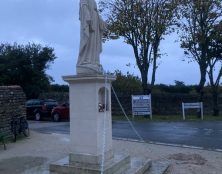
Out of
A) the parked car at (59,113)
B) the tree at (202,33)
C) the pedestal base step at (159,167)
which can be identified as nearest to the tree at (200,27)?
the tree at (202,33)

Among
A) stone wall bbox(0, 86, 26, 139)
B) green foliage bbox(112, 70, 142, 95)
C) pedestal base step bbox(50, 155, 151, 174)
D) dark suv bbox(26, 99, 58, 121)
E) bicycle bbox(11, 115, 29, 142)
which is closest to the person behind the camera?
pedestal base step bbox(50, 155, 151, 174)

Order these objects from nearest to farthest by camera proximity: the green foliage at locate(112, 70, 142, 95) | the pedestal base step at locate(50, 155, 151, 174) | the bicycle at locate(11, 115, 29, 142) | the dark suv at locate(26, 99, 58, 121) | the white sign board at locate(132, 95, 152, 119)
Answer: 1. the pedestal base step at locate(50, 155, 151, 174)
2. the bicycle at locate(11, 115, 29, 142)
3. the white sign board at locate(132, 95, 152, 119)
4. the dark suv at locate(26, 99, 58, 121)
5. the green foliage at locate(112, 70, 142, 95)

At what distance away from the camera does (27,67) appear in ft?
135

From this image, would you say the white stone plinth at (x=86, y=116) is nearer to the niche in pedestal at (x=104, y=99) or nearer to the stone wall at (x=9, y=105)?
the niche in pedestal at (x=104, y=99)

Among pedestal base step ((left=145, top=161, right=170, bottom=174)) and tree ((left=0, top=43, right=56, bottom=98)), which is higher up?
tree ((left=0, top=43, right=56, bottom=98))

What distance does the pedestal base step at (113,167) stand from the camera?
357 inches

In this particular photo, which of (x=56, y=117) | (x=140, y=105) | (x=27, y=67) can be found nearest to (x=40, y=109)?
(x=56, y=117)

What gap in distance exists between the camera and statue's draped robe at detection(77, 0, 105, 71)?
9.59 metres

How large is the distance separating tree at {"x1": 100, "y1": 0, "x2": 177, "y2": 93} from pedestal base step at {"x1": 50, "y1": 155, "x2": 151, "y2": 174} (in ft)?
80.8

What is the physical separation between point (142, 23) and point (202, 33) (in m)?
4.91

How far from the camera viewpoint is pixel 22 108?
18484mm

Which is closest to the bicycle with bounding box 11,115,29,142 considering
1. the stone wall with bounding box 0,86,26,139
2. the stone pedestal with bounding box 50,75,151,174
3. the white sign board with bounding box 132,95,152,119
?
the stone wall with bounding box 0,86,26,139

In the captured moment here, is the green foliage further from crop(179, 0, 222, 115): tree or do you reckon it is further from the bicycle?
the bicycle

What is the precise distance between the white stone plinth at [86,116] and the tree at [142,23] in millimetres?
25042
